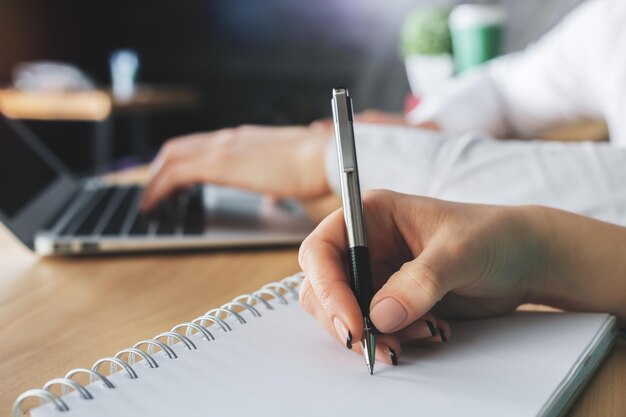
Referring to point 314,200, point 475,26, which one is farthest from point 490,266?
point 475,26

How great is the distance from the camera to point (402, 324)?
311mm

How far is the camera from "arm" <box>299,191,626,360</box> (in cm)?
31

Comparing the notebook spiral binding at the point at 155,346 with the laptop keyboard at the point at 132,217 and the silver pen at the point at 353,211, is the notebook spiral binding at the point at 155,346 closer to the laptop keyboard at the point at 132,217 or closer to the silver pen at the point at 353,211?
the silver pen at the point at 353,211

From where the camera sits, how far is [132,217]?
659mm

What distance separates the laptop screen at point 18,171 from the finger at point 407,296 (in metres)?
0.36

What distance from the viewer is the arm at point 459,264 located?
315 mm

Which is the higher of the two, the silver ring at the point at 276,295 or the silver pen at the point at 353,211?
the silver pen at the point at 353,211

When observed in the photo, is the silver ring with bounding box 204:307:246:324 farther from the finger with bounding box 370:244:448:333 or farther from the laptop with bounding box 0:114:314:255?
the laptop with bounding box 0:114:314:255

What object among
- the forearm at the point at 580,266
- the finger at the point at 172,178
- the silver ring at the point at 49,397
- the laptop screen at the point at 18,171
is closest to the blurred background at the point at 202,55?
the laptop screen at the point at 18,171

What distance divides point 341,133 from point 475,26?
1173mm

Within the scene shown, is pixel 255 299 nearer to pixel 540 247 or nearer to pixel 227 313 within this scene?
pixel 227 313

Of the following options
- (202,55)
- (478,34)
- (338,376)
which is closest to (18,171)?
(338,376)

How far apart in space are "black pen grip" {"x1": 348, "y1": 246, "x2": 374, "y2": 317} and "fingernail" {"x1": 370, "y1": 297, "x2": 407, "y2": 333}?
0.5 inches

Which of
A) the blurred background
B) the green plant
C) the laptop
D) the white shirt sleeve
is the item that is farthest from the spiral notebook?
the blurred background
